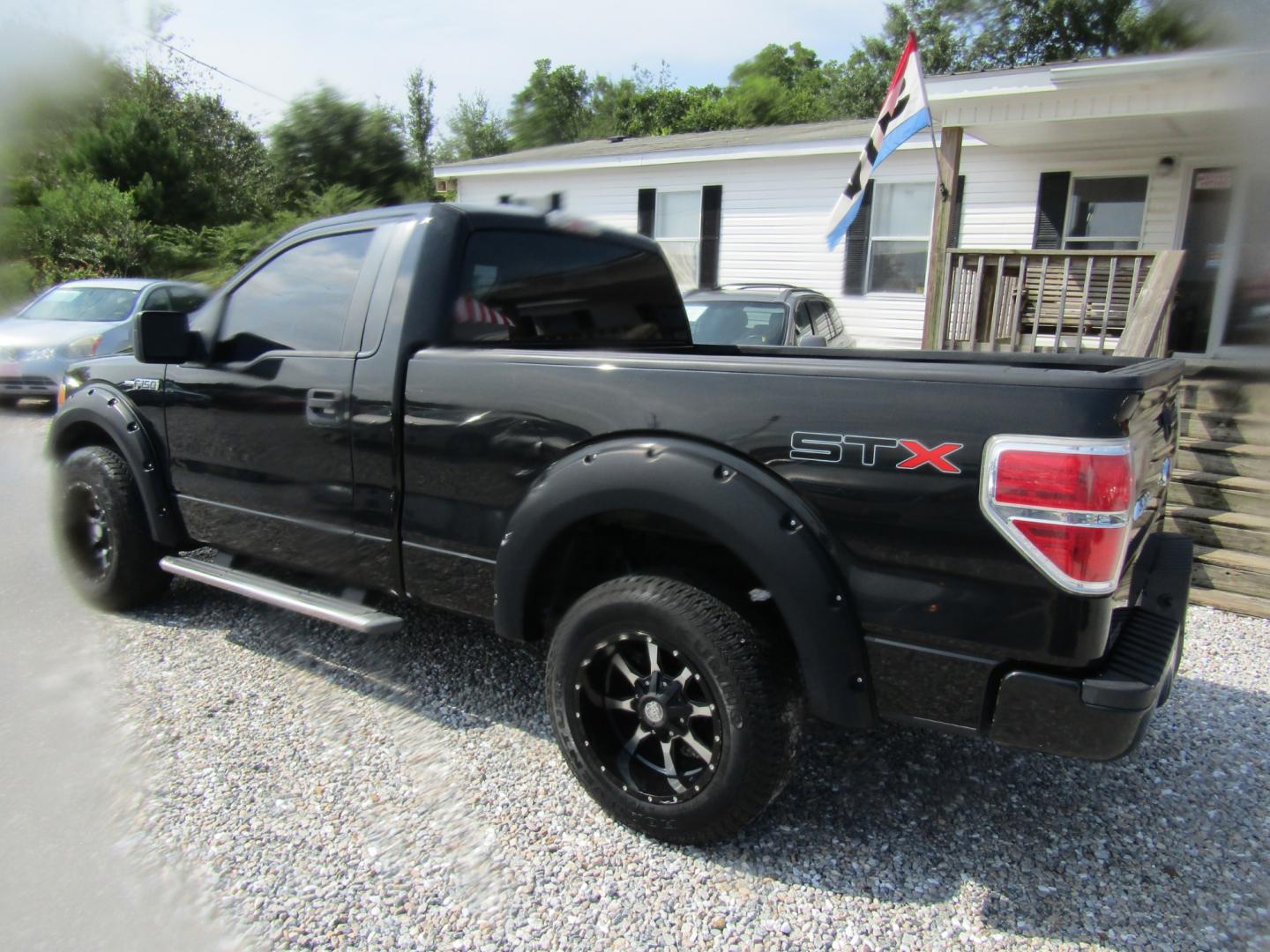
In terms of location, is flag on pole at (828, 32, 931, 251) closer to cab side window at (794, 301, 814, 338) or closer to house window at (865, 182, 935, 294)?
cab side window at (794, 301, 814, 338)

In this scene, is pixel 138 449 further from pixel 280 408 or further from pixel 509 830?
pixel 509 830

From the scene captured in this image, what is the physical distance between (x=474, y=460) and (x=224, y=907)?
4.74ft

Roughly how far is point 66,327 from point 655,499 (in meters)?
10.5

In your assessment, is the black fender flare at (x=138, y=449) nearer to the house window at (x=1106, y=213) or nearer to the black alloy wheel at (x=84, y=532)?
the black alloy wheel at (x=84, y=532)

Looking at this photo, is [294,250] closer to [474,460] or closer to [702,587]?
[474,460]

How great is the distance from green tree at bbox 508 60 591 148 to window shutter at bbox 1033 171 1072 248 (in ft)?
131

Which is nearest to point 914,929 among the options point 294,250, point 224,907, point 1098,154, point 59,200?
point 224,907

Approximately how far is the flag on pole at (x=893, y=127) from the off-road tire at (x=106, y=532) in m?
5.77

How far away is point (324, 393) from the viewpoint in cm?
319

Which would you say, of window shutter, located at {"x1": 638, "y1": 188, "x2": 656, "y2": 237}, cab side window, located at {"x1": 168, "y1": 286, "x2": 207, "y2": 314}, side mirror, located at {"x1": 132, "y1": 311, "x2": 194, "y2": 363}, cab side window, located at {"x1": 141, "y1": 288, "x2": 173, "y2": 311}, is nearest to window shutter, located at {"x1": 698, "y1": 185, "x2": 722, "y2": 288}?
window shutter, located at {"x1": 638, "y1": 188, "x2": 656, "y2": 237}

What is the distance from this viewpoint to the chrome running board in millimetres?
3123

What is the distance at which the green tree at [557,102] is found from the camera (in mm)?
47594

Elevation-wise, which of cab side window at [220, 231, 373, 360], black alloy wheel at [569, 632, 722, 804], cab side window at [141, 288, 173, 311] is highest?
cab side window at [220, 231, 373, 360]

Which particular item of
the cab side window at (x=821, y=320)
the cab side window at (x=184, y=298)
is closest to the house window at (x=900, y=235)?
the cab side window at (x=821, y=320)
